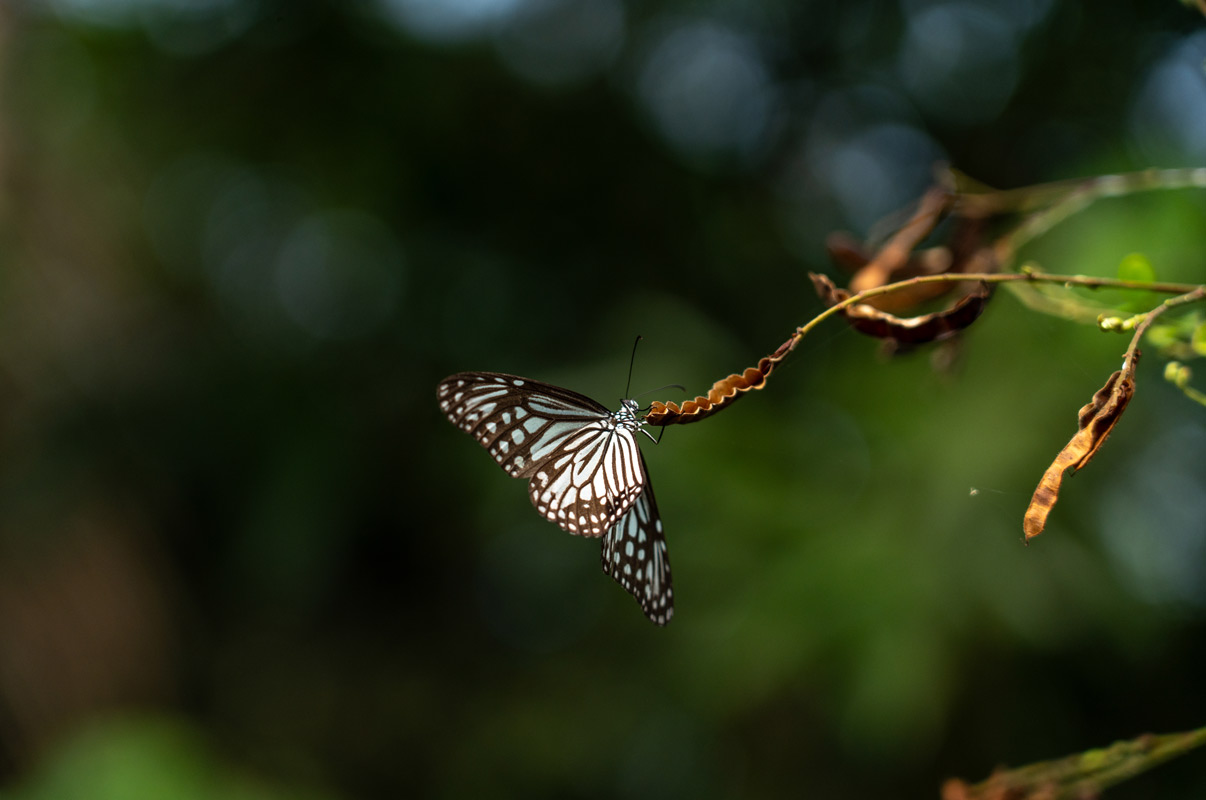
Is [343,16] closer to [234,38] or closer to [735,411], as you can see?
[234,38]

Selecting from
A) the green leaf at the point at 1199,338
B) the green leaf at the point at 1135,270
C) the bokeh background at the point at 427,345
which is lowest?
the bokeh background at the point at 427,345

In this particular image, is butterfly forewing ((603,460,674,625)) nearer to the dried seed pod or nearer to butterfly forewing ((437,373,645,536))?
butterfly forewing ((437,373,645,536))

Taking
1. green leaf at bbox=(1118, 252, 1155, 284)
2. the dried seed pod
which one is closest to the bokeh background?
green leaf at bbox=(1118, 252, 1155, 284)

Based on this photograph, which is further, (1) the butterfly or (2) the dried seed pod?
(1) the butterfly

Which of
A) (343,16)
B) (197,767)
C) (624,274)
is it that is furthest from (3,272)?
(624,274)

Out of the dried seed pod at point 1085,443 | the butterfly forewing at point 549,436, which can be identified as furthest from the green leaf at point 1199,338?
the butterfly forewing at point 549,436

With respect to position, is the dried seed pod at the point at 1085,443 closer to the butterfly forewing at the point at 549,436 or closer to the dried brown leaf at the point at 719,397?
the dried brown leaf at the point at 719,397

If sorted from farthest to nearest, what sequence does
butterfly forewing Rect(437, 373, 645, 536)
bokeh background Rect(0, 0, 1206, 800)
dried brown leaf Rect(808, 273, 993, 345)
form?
1. bokeh background Rect(0, 0, 1206, 800)
2. butterfly forewing Rect(437, 373, 645, 536)
3. dried brown leaf Rect(808, 273, 993, 345)
